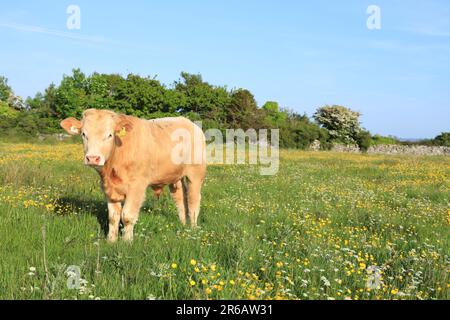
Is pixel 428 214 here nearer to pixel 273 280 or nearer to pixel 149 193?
pixel 273 280

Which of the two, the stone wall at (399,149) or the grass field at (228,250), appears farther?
the stone wall at (399,149)

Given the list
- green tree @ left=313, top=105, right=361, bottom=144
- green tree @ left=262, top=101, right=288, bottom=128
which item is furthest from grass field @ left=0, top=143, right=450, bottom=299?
green tree @ left=262, top=101, right=288, bottom=128

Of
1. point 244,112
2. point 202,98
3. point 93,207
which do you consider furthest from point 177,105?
point 93,207

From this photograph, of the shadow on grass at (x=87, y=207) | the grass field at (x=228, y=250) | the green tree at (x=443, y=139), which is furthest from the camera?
the green tree at (x=443, y=139)

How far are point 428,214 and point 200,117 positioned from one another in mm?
49123

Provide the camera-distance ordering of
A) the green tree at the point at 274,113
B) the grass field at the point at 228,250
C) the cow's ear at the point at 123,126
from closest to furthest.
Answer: the grass field at the point at 228,250, the cow's ear at the point at 123,126, the green tree at the point at 274,113

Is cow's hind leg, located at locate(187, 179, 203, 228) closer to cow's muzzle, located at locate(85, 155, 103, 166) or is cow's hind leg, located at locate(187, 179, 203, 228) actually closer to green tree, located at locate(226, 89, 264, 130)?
cow's muzzle, located at locate(85, 155, 103, 166)

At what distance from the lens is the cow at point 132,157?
5746 mm

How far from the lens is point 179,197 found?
7891mm

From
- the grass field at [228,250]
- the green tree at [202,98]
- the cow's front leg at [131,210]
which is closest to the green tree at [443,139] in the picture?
the green tree at [202,98]

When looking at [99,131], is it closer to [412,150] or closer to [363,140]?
[412,150]

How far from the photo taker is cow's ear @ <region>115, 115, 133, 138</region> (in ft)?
19.7

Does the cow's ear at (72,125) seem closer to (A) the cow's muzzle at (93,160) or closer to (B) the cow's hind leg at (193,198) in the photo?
(A) the cow's muzzle at (93,160)

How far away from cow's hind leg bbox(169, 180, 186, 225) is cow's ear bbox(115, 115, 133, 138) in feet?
6.78
